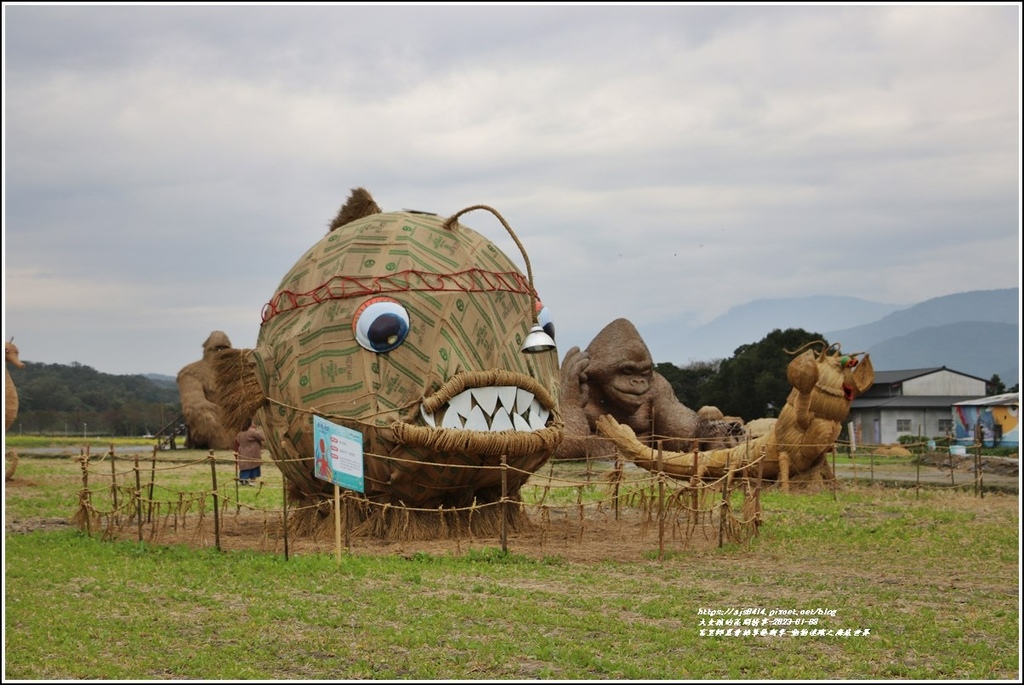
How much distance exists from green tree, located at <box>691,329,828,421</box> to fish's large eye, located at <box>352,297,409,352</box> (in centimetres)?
3044

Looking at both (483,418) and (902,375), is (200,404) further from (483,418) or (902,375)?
(902,375)

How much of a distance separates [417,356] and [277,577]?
294cm

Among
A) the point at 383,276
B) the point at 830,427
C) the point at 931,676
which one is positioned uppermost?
the point at 383,276

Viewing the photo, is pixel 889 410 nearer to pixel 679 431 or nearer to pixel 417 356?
pixel 679 431

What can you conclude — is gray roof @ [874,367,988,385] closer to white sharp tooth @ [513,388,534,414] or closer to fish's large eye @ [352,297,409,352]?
white sharp tooth @ [513,388,534,414]

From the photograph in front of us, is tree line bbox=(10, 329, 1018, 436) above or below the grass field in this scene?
above

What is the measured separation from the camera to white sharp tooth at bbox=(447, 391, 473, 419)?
39.5ft

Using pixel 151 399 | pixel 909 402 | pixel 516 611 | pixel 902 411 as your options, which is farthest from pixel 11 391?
pixel 151 399

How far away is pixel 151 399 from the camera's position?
70.3 metres

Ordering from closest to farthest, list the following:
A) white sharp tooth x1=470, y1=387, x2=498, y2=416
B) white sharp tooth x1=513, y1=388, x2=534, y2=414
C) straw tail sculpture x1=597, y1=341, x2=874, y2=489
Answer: white sharp tooth x1=470, y1=387, x2=498, y2=416
white sharp tooth x1=513, y1=388, x2=534, y2=414
straw tail sculpture x1=597, y1=341, x2=874, y2=489

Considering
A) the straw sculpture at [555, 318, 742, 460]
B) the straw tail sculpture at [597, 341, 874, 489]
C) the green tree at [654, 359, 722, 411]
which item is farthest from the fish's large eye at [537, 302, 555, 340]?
the green tree at [654, 359, 722, 411]

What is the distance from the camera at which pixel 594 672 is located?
707cm

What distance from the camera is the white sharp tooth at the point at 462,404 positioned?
1205 cm

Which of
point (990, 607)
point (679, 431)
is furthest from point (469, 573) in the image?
point (679, 431)
